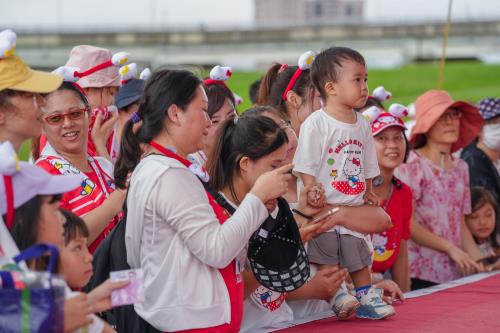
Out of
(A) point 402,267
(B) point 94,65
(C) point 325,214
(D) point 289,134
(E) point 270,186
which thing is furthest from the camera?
(A) point 402,267

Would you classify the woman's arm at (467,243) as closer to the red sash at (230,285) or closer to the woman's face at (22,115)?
the red sash at (230,285)

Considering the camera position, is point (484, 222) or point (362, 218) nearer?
point (362, 218)

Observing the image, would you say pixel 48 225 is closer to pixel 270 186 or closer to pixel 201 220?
pixel 201 220

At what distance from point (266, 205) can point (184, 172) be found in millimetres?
404

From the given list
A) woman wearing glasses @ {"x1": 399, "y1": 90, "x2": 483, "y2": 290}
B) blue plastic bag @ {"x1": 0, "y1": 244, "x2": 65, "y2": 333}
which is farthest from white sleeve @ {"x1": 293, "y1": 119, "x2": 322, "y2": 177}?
blue plastic bag @ {"x1": 0, "y1": 244, "x2": 65, "y2": 333}

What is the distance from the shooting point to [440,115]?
20.0 ft

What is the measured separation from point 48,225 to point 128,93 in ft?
8.31

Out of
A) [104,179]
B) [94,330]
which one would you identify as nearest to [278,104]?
[104,179]

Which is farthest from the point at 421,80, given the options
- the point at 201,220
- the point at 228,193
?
the point at 201,220

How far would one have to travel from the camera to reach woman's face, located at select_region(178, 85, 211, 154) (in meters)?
3.50

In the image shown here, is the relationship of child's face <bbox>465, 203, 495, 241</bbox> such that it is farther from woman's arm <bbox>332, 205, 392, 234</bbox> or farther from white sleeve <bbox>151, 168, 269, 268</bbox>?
white sleeve <bbox>151, 168, 269, 268</bbox>

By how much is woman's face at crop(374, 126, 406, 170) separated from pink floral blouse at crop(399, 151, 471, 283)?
23.5 inches

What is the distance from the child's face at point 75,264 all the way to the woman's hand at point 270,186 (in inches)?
26.8

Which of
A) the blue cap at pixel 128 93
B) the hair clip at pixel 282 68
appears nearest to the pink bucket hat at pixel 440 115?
the hair clip at pixel 282 68
